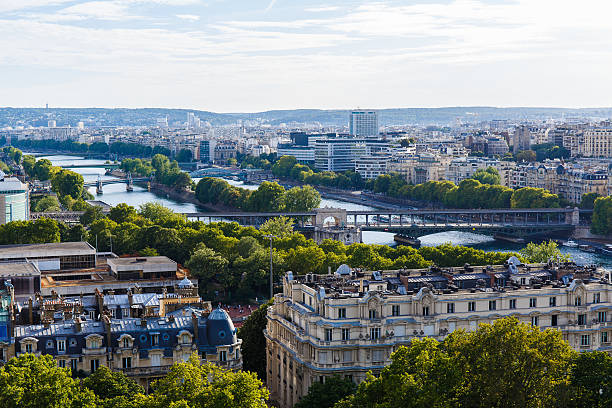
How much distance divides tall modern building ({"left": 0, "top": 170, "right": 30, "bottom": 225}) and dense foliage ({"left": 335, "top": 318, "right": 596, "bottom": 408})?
66583 millimetres

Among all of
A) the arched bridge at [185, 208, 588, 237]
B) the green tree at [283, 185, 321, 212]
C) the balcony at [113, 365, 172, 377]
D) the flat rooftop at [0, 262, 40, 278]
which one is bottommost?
the arched bridge at [185, 208, 588, 237]

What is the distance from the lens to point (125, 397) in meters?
35.0

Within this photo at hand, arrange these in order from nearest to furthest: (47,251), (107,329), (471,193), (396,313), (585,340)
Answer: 1. (107,329)
2. (396,313)
3. (585,340)
4. (47,251)
5. (471,193)

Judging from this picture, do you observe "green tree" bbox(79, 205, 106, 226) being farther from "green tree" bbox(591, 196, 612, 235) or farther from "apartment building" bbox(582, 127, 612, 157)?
"apartment building" bbox(582, 127, 612, 157)

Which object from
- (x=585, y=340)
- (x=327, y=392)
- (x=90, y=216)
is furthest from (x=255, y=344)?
(x=90, y=216)

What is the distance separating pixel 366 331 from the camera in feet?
137

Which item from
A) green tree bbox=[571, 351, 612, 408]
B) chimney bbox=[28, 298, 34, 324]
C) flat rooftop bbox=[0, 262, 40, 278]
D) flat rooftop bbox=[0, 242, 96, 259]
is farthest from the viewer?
flat rooftop bbox=[0, 242, 96, 259]

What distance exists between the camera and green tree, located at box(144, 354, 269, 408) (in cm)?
3216

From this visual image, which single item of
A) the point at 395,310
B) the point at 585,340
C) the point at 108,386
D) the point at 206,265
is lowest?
the point at 206,265

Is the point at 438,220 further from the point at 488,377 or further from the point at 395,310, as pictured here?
the point at 488,377

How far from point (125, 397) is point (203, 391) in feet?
12.3

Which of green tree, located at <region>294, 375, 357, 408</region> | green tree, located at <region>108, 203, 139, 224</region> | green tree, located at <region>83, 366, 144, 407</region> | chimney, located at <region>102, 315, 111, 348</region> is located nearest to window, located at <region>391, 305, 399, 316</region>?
green tree, located at <region>294, 375, 357, 408</region>

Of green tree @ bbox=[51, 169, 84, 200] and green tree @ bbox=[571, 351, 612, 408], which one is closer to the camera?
green tree @ bbox=[571, 351, 612, 408]

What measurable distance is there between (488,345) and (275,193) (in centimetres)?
9586
